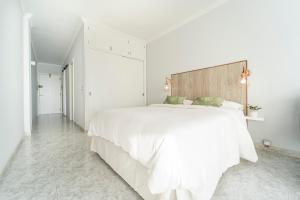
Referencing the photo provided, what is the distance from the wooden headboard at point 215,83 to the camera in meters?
2.62

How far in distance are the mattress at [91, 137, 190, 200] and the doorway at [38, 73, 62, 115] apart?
6.62 meters

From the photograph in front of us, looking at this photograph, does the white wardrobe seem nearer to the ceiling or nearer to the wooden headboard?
the ceiling

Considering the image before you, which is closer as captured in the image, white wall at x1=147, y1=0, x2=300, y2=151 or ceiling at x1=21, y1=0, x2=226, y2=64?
white wall at x1=147, y1=0, x2=300, y2=151

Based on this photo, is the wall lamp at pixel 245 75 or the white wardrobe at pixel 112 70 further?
the white wardrobe at pixel 112 70

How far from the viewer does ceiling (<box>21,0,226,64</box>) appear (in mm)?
2873

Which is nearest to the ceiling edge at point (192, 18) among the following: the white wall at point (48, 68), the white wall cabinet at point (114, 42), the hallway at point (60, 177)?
the white wall cabinet at point (114, 42)

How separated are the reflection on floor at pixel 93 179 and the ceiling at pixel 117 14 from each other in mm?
2857

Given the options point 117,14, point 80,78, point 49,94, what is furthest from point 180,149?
point 49,94

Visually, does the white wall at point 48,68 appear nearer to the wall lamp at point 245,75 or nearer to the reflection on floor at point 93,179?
the reflection on floor at point 93,179

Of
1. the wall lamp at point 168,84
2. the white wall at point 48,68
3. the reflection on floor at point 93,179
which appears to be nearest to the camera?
the reflection on floor at point 93,179

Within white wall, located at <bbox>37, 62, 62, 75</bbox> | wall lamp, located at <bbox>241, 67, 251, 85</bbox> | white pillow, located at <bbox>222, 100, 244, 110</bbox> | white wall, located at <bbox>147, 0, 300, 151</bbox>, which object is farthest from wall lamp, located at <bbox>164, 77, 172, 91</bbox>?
white wall, located at <bbox>37, 62, 62, 75</bbox>

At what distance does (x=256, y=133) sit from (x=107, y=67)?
3610 mm

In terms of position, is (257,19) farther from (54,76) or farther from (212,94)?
(54,76)

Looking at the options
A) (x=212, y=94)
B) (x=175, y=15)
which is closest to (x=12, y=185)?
(x=212, y=94)
